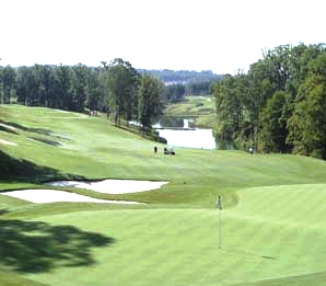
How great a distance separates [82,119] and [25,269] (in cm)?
8595

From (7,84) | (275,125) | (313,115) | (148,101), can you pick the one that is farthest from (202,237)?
(7,84)

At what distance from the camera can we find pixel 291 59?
97812 millimetres

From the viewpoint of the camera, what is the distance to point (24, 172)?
4000cm

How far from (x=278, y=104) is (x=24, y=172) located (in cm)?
5971

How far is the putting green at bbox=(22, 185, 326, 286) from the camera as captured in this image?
44.4ft

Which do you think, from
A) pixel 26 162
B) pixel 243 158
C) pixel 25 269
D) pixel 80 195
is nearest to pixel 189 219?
pixel 25 269

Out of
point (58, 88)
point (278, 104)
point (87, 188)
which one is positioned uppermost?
point (58, 88)

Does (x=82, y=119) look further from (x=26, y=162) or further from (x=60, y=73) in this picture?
(x=60, y=73)

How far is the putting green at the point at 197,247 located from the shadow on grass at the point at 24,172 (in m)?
20.0

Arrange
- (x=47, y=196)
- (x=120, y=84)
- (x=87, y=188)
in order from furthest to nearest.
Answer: (x=120, y=84), (x=87, y=188), (x=47, y=196)

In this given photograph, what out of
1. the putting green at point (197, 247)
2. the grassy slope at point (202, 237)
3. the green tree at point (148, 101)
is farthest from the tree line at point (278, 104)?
the putting green at point (197, 247)

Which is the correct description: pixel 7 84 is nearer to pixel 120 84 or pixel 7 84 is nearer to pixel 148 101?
pixel 148 101

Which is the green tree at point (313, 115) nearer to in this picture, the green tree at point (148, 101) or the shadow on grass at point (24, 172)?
the green tree at point (148, 101)

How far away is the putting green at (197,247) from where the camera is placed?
13.5m
